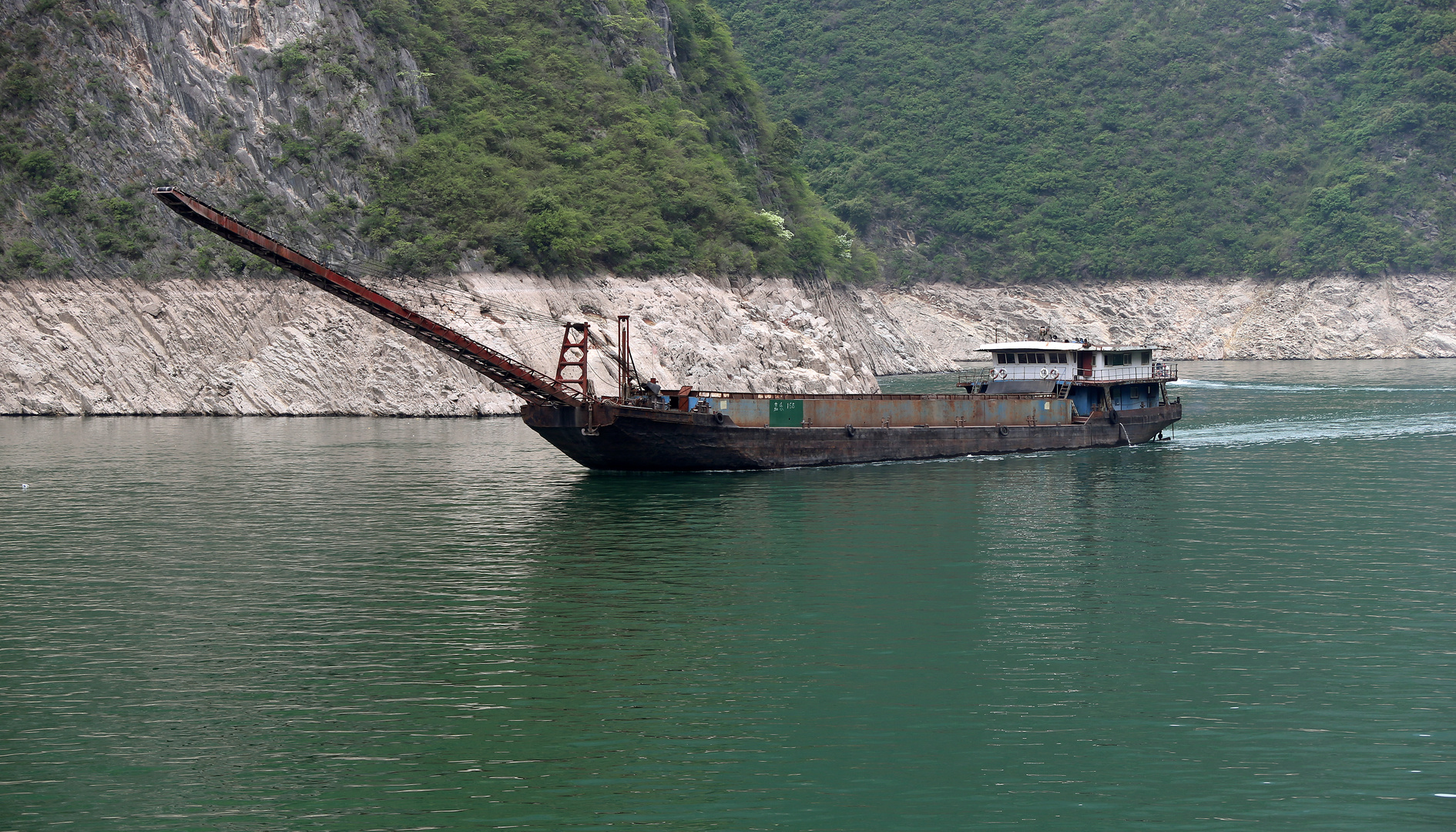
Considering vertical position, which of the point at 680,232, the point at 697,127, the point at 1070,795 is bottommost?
the point at 1070,795

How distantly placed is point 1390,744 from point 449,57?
103 metres

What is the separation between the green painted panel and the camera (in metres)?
58.8


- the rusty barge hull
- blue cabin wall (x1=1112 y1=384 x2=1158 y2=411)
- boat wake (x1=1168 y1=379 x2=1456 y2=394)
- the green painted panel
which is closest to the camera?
the rusty barge hull

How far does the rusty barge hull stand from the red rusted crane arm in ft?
3.61

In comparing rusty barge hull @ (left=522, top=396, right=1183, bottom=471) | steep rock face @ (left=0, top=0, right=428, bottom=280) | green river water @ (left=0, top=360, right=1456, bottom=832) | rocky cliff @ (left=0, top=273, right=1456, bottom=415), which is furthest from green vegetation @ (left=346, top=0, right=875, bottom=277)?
green river water @ (left=0, top=360, right=1456, bottom=832)

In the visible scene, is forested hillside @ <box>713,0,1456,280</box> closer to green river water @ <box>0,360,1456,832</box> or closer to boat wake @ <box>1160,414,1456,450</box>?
boat wake @ <box>1160,414,1456,450</box>

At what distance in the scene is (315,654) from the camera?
24391mm

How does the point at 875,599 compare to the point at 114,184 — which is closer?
the point at 875,599

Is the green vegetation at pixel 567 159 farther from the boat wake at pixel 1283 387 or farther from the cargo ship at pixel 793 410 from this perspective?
the boat wake at pixel 1283 387

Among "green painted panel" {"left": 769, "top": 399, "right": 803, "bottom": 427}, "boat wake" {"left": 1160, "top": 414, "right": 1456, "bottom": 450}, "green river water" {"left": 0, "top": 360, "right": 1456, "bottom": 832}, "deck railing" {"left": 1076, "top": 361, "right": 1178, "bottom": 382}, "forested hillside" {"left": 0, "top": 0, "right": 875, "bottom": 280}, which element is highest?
"forested hillside" {"left": 0, "top": 0, "right": 875, "bottom": 280}

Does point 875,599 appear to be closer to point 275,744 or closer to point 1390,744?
point 1390,744

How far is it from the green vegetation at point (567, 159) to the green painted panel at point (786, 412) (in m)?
39.6

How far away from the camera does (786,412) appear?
59188 mm

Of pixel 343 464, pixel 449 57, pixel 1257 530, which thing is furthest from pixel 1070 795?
pixel 449 57
